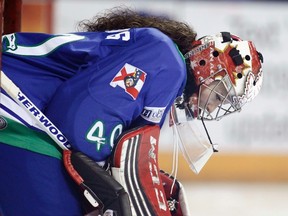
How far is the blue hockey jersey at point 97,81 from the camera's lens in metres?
2.10

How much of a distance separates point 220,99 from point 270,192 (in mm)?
2769

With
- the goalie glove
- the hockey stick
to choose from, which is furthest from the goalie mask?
the hockey stick

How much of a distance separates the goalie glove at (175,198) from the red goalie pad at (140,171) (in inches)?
9.6

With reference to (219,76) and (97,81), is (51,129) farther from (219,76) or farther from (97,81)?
(219,76)

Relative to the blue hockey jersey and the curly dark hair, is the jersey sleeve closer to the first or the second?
the blue hockey jersey

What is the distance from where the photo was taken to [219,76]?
7.90 feet

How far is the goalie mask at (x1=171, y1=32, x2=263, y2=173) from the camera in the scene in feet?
7.90

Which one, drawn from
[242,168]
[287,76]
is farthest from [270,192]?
[287,76]

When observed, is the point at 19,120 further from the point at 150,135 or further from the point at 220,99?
the point at 220,99

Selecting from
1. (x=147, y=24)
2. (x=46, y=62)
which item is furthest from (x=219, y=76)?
(x=46, y=62)

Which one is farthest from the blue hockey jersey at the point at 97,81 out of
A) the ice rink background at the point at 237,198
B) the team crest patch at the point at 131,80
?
the ice rink background at the point at 237,198

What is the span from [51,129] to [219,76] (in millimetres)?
568

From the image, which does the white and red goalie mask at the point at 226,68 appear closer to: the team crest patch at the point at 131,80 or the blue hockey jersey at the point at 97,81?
the blue hockey jersey at the point at 97,81

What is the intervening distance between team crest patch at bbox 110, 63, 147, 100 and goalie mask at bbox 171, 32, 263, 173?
1.13 feet
